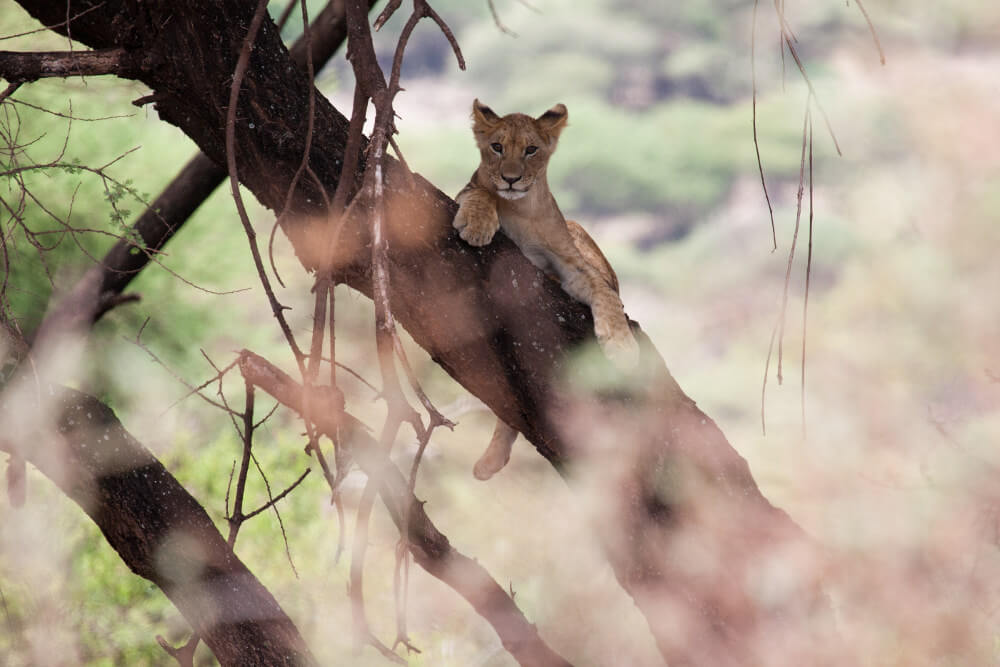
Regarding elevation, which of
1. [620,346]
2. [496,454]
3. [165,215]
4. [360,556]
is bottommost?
[496,454]

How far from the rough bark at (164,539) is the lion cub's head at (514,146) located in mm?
932

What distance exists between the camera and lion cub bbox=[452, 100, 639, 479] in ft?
6.26

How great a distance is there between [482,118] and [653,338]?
14.0 ft

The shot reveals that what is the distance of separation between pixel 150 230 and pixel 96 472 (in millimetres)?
1144

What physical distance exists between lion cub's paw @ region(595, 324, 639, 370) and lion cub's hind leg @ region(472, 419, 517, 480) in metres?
0.46

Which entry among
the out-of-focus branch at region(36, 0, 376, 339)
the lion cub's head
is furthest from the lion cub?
the out-of-focus branch at region(36, 0, 376, 339)

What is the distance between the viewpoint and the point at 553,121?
2.31m

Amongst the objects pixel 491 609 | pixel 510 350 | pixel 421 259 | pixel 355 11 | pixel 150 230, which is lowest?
pixel 491 609

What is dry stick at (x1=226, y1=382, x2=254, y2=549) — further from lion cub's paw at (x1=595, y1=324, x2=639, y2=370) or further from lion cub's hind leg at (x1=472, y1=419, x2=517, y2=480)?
lion cub's hind leg at (x1=472, y1=419, x2=517, y2=480)

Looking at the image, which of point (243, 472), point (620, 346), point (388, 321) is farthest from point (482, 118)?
point (388, 321)

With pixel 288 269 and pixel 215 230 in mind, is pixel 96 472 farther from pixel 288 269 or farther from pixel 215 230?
pixel 288 269

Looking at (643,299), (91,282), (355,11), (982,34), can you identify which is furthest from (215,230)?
(982,34)

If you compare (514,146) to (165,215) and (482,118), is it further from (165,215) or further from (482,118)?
(165,215)

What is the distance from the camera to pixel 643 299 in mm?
6824
